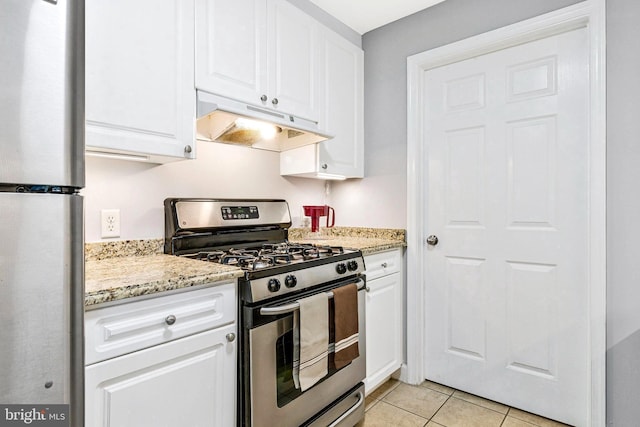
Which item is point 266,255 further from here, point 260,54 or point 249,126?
point 260,54

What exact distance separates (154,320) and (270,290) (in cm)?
42

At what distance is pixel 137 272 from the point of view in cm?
123

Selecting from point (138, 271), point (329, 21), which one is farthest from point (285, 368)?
point (329, 21)

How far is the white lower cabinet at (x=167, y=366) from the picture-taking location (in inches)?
38.7

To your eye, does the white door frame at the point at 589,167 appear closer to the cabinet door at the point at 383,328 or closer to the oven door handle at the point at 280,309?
the cabinet door at the point at 383,328

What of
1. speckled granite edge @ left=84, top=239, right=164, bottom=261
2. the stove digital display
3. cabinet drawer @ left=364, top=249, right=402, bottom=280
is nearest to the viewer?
speckled granite edge @ left=84, top=239, right=164, bottom=261

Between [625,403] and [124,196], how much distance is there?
2534 millimetres

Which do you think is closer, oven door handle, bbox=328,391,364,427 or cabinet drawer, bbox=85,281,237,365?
cabinet drawer, bbox=85,281,237,365

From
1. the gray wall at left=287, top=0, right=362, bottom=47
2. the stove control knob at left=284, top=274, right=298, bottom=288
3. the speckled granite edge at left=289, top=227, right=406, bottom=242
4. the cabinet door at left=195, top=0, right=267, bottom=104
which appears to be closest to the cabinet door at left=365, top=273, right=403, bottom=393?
the speckled granite edge at left=289, top=227, right=406, bottom=242

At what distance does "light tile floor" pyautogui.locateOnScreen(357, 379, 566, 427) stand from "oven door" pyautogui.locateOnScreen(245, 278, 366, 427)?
0.44 m

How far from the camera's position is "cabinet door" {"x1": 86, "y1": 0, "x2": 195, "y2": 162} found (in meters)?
1.25

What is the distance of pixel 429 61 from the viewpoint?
2.26 meters

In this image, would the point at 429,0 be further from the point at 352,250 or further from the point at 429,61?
the point at 352,250

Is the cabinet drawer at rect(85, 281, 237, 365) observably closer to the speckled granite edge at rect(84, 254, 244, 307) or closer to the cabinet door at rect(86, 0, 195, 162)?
the speckled granite edge at rect(84, 254, 244, 307)
